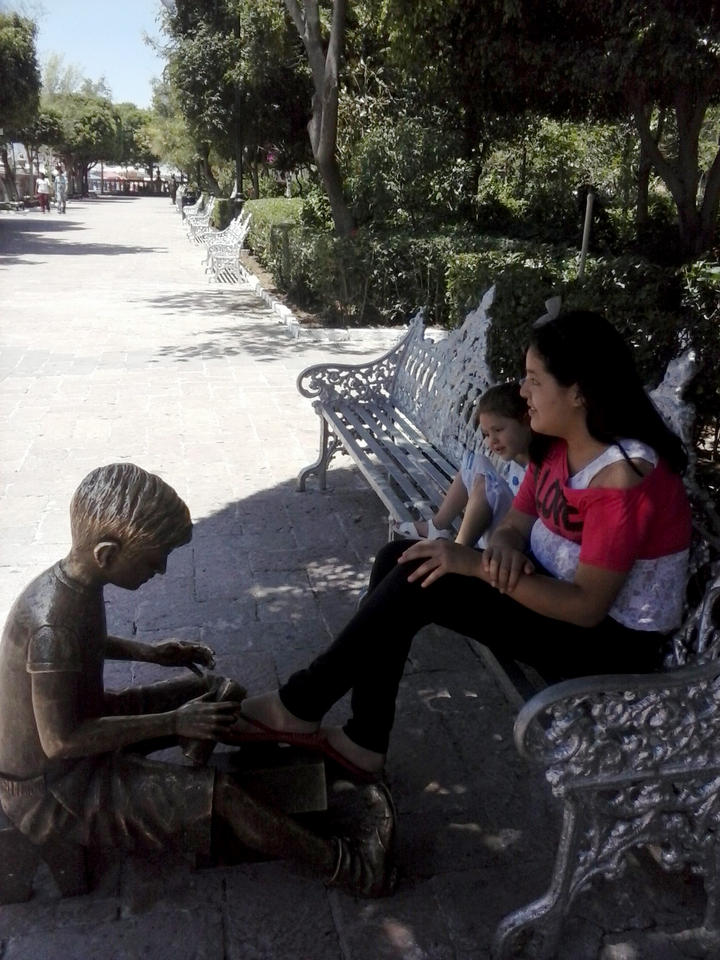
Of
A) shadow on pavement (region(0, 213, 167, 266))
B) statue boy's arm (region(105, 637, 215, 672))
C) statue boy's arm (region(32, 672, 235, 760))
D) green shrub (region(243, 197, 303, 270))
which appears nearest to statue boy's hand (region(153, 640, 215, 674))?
statue boy's arm (region(105, 637, 215, 672))

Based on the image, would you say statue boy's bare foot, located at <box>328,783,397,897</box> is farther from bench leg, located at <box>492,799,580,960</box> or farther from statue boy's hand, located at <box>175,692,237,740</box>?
statue boy's hand, located at <box>175,692,237,740</box>

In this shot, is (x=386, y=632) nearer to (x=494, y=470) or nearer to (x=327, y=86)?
(x=494, y=470)

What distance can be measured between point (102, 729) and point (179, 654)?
474 millimetres

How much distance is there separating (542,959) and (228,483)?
3.92 meters

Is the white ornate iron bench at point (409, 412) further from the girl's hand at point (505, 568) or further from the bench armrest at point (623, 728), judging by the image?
the bench armrest at point (623, 728)

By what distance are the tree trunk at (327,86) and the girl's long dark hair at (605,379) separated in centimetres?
1126

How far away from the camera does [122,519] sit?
213 centimetres

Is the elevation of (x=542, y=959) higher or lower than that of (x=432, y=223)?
lower

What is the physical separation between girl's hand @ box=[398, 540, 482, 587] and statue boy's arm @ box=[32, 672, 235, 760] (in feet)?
1.92

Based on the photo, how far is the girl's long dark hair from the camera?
2.30 meters

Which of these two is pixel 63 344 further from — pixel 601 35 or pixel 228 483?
pixel 601 35

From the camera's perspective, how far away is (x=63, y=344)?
10.3 meters

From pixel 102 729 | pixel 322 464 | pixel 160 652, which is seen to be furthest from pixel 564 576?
pixel 322 464

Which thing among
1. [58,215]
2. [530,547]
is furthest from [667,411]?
[58,215]
